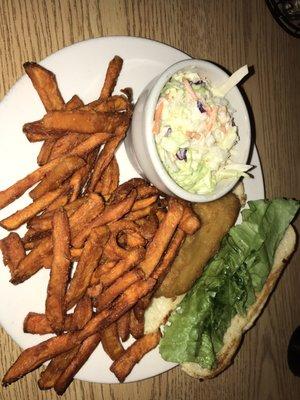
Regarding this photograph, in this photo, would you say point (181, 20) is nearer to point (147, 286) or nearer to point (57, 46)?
point (57, 46)

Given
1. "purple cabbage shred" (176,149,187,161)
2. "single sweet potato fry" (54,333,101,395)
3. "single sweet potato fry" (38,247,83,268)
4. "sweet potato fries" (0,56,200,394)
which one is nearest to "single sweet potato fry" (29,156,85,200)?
"sweet potato fries" (0,56,200,394)

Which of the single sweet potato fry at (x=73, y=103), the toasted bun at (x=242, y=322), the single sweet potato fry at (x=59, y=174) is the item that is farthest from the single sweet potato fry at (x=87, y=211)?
the toasted bun at (x=242, y=322)

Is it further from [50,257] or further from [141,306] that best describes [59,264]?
[141,306]

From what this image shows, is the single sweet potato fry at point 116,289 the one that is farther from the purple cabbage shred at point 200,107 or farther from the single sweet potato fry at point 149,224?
the purple cabbage shred at point 200,107

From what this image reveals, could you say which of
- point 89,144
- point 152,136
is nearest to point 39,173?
point 89,144

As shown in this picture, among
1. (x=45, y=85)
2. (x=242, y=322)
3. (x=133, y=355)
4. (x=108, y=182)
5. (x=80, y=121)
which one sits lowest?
(x=242, y=322)

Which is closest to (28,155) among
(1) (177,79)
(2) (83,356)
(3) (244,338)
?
(1) (177,79)
